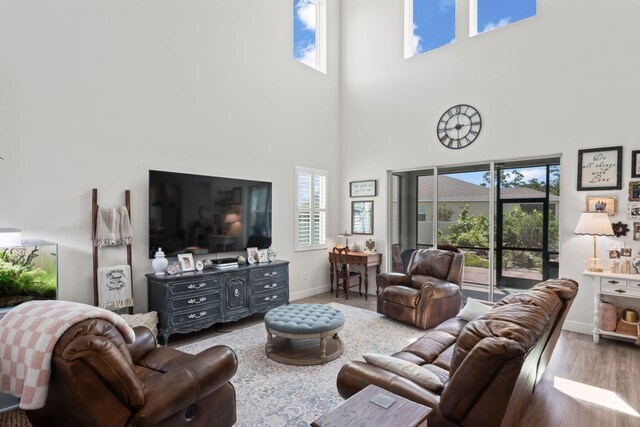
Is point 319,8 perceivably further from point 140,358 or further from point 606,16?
point 140,358

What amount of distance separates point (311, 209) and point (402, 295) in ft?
7.98

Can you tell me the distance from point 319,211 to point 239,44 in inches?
121

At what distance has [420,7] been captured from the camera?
6035mm

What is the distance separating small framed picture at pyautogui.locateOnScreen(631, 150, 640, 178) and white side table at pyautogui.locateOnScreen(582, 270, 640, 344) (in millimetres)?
1195

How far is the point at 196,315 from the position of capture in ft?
13.0

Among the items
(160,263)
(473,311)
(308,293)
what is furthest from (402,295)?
(160,263)

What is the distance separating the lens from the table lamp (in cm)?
390

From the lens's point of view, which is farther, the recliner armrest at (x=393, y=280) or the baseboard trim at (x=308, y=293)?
the baseboard trim at (x=308, y=293)

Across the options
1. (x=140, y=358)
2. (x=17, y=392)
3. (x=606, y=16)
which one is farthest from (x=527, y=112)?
(x=17, y=392)

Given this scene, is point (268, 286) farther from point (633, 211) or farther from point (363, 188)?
point (633, 211)

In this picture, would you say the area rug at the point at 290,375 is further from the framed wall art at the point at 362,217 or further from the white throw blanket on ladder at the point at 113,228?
the framed wall art at the point at 362,217

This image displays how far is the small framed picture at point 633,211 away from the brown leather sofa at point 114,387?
4768 millimetres

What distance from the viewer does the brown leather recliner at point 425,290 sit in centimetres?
428

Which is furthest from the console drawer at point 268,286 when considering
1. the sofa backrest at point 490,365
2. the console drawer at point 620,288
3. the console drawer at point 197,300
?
the console drawer at point 620,288
